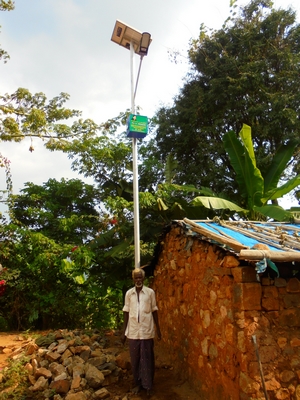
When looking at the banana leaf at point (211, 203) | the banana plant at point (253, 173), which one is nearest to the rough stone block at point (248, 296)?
the banana leaf at point (211, 203)

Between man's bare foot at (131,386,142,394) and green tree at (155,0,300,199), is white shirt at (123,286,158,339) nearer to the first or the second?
man's bare foot at (131,386,142,394)

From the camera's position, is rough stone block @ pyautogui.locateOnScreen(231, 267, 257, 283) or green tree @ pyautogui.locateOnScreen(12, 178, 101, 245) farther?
green tree @ pyautogui.locateOnScreen(12, 178, 101, 245)

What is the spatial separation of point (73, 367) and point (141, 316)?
1.43 meters

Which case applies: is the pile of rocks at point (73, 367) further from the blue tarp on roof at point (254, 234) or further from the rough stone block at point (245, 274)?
the blue tarp on roof at point (254, 234)

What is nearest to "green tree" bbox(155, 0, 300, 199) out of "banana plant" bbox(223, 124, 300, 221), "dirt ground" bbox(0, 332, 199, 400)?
"banana plant" bbox(223, 124, 300, 221)

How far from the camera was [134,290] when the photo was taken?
4754mm

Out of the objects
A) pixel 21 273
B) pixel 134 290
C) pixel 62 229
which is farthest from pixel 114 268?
pixel 134 290

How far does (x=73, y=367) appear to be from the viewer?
5.08 m

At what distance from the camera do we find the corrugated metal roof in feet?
10.9

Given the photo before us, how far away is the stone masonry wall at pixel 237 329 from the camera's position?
3445mm

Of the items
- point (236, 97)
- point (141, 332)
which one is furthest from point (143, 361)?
point (236, 97)

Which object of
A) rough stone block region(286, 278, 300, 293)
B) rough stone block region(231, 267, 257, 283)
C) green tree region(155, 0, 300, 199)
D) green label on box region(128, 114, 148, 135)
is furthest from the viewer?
green tree region(155, 0, 300, 199)

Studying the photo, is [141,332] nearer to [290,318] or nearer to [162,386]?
[162,386]

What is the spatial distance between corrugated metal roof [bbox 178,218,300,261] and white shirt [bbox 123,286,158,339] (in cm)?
113
